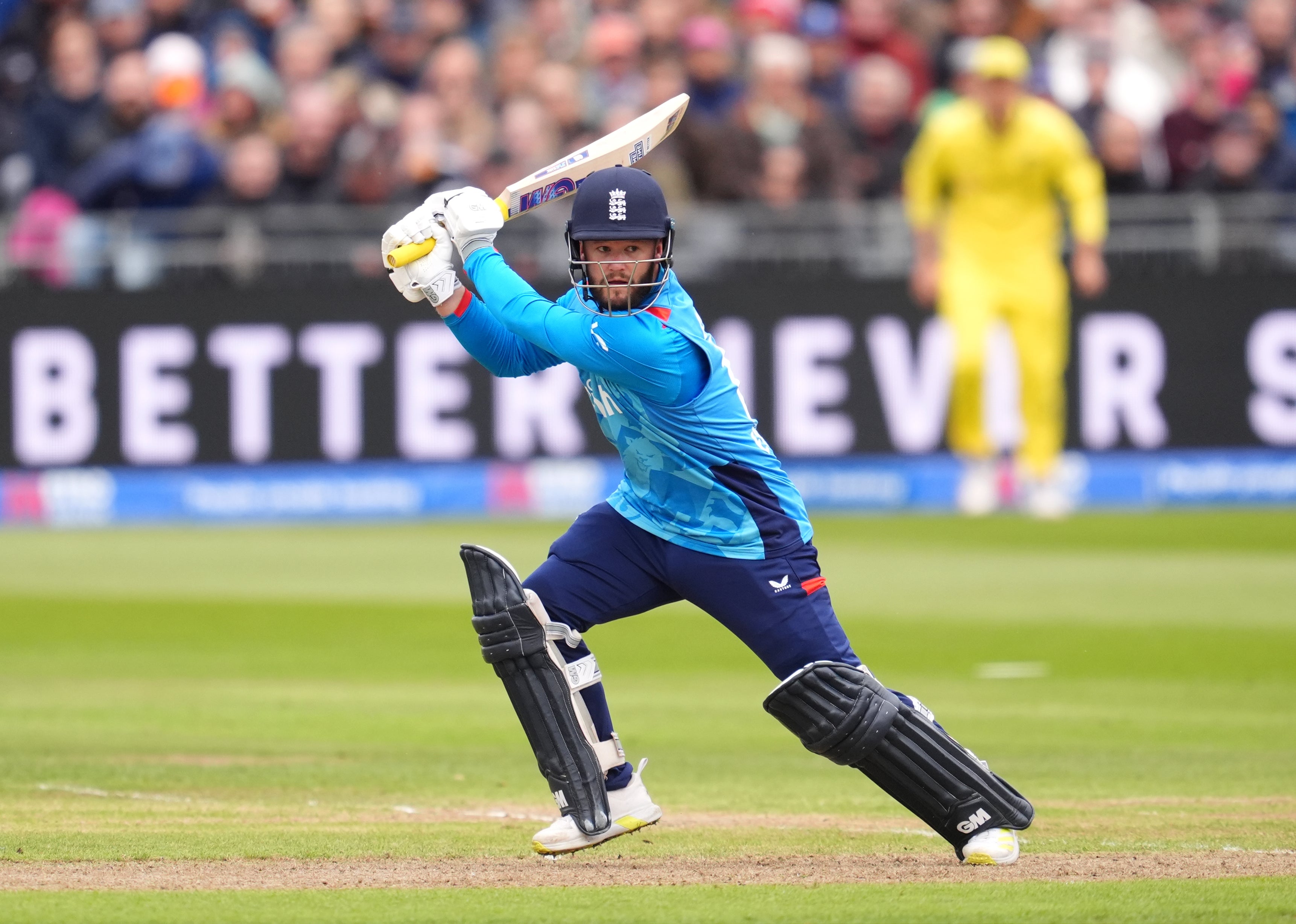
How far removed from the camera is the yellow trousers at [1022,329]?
46.5ft

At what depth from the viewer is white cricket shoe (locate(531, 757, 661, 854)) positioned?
5.64 meters

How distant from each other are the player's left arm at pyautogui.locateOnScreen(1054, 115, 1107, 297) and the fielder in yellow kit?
2 cm

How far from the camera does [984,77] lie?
13.6m

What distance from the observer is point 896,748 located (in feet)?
17.7

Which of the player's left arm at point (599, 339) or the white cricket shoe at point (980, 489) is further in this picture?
the white cricket shoe at point (980, 489)

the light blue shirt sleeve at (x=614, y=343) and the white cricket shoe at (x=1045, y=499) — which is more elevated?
the light blue shirt sleeve at (x=614, y=343)

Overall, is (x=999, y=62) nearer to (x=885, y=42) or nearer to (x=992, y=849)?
(x=885, y=42)

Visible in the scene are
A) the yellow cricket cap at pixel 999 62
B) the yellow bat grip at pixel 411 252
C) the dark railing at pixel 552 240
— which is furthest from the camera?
the dark railing at pixel 552 240

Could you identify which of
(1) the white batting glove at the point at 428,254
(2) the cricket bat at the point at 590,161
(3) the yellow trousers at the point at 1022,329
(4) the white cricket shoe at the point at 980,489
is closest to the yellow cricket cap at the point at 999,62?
(3) the yellow trousers at the point at 1022,329

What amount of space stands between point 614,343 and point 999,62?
875cm

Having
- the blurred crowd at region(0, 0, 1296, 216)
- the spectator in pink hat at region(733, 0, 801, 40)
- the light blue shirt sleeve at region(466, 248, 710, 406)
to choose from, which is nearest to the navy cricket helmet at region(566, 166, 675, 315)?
the light blue shirt sleeve at region(466, 248, 710, 406)

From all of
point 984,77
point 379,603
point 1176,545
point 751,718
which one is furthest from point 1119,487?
point 751,718

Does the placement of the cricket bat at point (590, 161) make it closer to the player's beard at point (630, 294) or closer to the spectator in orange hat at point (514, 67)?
the player's beard at point (630, 294)

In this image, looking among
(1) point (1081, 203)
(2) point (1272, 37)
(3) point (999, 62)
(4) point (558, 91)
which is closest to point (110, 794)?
(3) point (999, 62)
